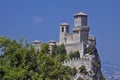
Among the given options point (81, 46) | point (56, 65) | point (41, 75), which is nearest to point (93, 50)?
point (81, 46)

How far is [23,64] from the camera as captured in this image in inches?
2218

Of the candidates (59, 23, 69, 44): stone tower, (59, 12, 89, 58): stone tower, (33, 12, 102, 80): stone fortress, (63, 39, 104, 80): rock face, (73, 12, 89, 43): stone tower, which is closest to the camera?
(63, 39, 104, 80): rock face

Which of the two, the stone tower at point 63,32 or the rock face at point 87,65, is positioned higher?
the stone tower at point 63,32

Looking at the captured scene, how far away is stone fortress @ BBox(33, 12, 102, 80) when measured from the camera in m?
117

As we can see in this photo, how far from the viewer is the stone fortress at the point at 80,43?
117450 mm

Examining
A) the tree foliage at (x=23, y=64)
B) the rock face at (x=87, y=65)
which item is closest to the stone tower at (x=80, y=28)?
the rock face at (x=87, y=65)

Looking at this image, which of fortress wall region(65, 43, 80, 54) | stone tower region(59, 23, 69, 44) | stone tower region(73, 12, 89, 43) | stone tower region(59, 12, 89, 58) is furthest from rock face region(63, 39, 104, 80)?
stone tower region(59, 23, 69, 44)

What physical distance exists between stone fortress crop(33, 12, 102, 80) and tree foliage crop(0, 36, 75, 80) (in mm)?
52081

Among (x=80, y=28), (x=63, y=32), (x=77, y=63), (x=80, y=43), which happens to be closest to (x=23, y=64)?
(x=77, y=63)

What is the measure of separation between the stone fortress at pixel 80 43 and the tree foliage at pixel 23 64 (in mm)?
52081

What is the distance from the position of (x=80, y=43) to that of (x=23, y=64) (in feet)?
216

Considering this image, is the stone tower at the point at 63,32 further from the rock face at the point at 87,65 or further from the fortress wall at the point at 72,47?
Answer: the rock face at the point at 87,65

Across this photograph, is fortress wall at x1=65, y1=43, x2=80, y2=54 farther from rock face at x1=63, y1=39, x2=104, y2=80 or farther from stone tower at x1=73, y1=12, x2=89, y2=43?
stone tower at x1=73, y1=12, x2=89, y2=43

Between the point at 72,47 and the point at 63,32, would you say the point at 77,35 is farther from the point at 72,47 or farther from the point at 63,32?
the point at 63,32
